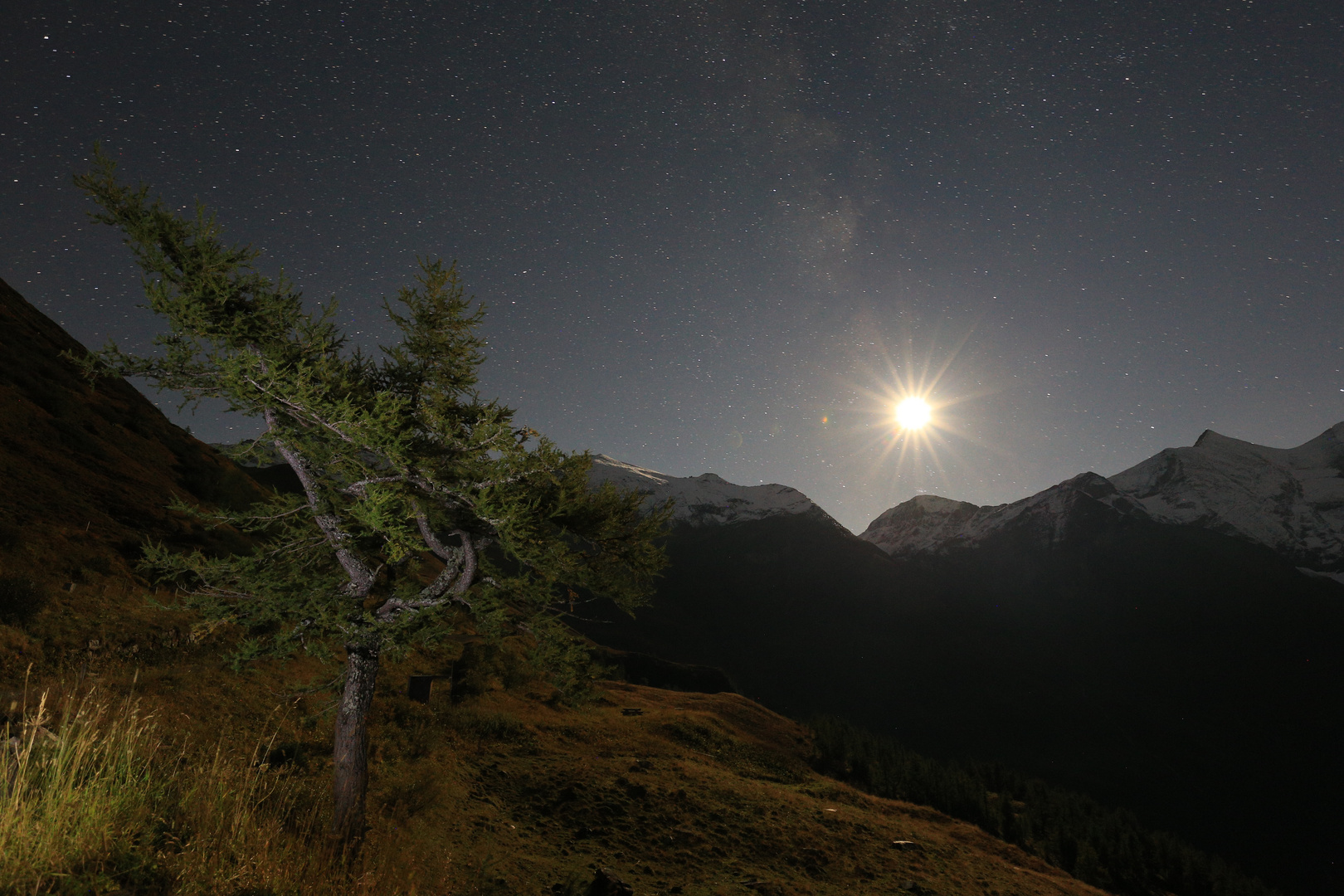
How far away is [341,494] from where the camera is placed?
944 cm

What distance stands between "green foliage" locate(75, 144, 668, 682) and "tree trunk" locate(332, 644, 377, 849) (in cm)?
73

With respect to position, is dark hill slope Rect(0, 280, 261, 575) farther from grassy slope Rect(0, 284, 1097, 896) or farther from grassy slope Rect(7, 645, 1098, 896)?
grassy slope Rect(7, 645, 1098, 896)

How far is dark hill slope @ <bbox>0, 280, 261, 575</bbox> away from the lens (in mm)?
16906

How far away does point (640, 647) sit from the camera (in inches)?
6496

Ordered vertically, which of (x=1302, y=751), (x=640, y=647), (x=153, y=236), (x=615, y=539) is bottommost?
(x=640, y=647)

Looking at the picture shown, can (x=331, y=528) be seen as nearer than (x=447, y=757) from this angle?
Yes

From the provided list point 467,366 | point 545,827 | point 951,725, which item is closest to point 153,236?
point 467,366

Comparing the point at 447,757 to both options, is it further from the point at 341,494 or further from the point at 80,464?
the point at 80,464

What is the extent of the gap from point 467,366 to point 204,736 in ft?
29.2

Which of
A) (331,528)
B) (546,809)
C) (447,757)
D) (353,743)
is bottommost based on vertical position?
(447,757)

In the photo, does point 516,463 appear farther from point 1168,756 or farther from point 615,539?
point 1168,756

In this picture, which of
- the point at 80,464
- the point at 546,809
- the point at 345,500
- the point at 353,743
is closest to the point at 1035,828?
the point at 546,809

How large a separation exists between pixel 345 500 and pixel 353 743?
421 cm

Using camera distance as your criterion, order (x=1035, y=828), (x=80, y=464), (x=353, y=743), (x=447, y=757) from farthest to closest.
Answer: (x=1035, y=828) < (x=80, y=464) < (x=447, y=757) < (x=353, y=743)
